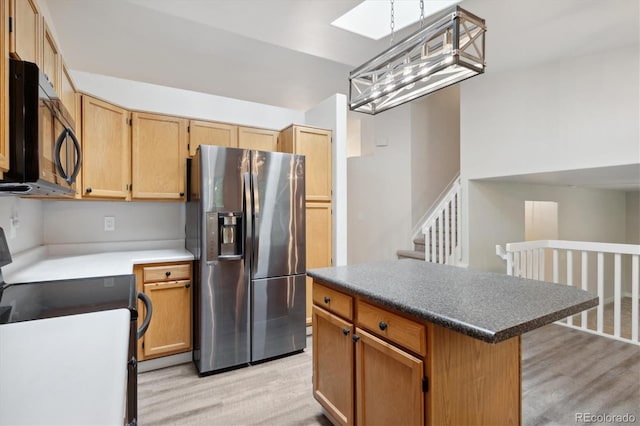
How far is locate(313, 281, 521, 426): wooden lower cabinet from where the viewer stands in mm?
1266

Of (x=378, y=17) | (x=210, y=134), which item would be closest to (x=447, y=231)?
(x=378, y=17)

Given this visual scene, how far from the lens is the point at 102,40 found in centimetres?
312

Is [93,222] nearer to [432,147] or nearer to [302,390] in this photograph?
[302,390]

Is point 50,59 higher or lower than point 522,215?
higher

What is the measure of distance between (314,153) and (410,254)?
236cm

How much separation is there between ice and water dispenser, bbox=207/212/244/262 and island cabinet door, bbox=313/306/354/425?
39.3 inches

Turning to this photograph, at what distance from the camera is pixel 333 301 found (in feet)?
6.00

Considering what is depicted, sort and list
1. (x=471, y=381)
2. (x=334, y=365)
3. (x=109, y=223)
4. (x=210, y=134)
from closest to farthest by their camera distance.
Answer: (x=471, y=381)
(x=334, y=365)
(x=109, y=223)
(x=210, y=134)

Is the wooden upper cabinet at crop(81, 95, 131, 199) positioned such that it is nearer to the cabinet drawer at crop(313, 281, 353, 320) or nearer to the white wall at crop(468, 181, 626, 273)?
the cabinet drawer at crop(313, 281, 353, 320)

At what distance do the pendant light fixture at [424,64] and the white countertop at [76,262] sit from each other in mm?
1901

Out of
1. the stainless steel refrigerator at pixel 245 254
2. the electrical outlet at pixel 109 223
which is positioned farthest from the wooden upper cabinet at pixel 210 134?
the electrical outlet at pixel 109 223

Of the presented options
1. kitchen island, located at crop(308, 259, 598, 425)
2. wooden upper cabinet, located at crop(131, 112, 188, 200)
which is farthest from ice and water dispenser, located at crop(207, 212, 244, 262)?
kitchen island, located at crop(308, 259, 598, 425)

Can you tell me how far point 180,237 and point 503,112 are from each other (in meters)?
3.86

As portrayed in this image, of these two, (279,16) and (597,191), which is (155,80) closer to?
(279,16)
